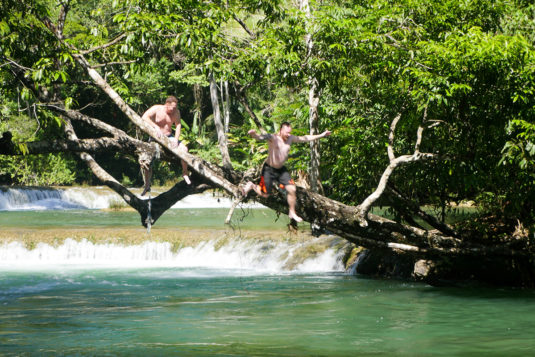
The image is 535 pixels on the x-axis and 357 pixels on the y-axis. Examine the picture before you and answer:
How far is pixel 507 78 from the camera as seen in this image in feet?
30.5

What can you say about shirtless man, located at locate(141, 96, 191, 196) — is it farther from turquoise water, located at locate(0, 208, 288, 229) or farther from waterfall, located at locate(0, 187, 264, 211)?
waterfall, located at locate(0, 187, 264, 211)

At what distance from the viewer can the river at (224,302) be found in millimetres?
8008

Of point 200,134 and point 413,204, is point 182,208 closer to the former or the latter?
point 200,134

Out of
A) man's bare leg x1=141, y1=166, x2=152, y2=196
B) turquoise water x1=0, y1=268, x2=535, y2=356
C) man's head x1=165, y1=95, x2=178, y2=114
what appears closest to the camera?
turquoise water x1=0, y1=268, x2=535, y2=356

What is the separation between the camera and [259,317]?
986 cm

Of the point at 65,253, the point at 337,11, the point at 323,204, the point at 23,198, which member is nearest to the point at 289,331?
the point at 323,204

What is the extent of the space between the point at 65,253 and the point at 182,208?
1462 centimetres

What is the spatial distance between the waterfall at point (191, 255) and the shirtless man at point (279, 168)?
5568mm

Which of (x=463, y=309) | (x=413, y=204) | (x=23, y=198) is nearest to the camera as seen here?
(x=463, y=309)

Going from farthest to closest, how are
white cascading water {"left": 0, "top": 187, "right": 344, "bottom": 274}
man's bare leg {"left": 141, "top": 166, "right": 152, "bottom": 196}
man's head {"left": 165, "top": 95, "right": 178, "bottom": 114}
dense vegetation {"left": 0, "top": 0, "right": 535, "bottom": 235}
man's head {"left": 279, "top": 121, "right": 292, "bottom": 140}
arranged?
white cascading water {"left": 0, "top": 187, "right": 344, "bottom": 274}
man's bare leg {"left": 141, "top": 166, "right": 152, "bottom": 196}
man's head {"left": 165, "top": 95, "right": 178, "bottom": 114}
man's head {"left": 279, "top": 121, "right": 292, "bottom": 140}
dense vegetation {"left": 0, "top": 0, "right": 535, "bottom": 235}

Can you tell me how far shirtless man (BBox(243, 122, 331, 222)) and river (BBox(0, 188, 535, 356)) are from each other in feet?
3.31

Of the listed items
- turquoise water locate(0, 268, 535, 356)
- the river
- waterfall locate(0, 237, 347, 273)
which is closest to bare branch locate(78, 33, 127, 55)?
the river

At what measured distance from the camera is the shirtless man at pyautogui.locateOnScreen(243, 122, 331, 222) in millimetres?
9773

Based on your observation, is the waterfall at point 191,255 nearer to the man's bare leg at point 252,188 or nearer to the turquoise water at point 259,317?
the turquoise water at point 259,317
